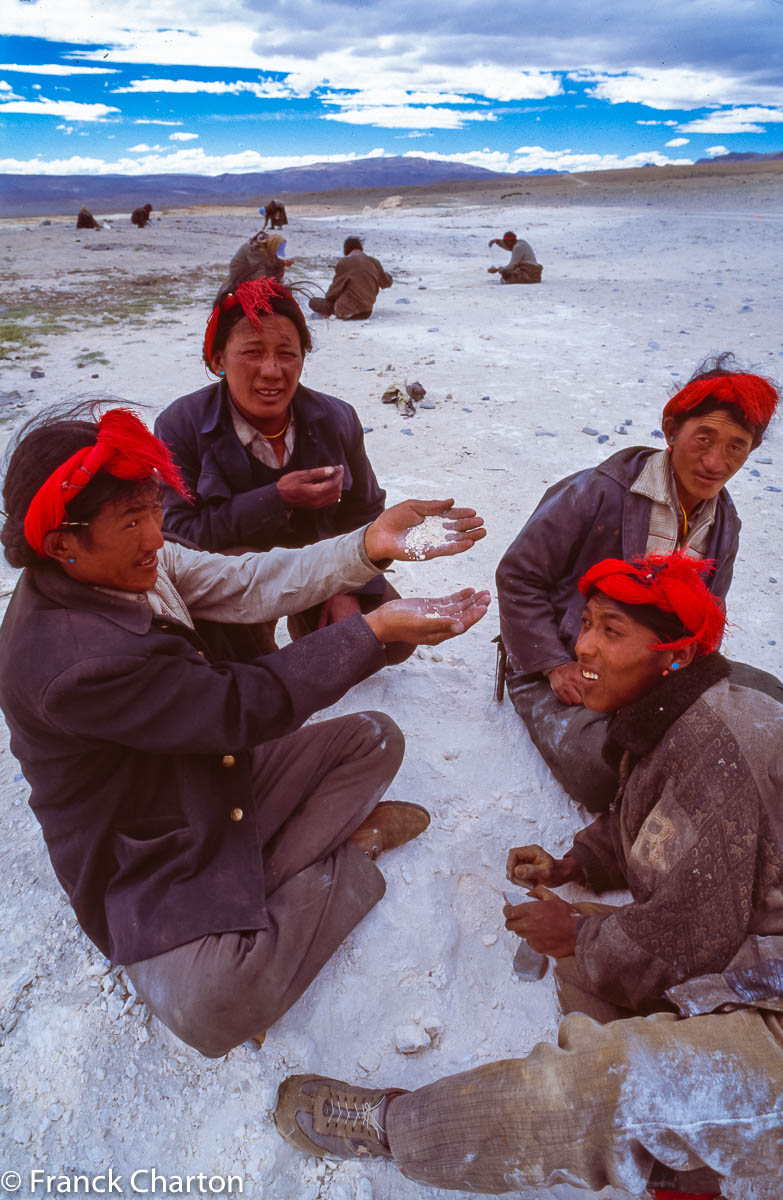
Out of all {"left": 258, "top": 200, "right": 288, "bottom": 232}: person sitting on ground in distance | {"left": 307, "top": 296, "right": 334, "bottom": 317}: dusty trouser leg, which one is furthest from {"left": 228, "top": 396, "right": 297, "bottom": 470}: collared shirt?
{"left": 258, "top": 200, "right": 288, "bottom": 232}: person sitting on ground in distance

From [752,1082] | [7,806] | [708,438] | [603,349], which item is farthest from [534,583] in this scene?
[603,349]

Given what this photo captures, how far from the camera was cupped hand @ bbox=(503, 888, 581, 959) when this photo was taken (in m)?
1.91

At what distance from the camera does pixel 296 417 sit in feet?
10.3

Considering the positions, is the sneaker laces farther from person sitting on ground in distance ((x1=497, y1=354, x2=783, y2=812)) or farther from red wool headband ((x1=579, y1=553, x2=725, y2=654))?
red wool headband ((x1=579, y1=553, x2=725, y2=654))

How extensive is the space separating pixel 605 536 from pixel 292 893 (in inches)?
68.1

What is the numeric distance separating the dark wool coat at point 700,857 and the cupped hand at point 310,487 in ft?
5.29

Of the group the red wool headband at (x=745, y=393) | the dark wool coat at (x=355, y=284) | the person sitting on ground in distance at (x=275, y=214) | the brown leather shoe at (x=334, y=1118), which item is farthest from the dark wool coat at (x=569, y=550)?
the person sitting on ground in distance at (x=275, y=214)

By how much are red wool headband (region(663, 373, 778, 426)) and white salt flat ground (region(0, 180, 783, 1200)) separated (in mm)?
1324

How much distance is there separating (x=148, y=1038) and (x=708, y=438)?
2.63 metres

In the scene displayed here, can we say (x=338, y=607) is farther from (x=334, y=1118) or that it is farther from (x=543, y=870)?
(x=334, y=1118)

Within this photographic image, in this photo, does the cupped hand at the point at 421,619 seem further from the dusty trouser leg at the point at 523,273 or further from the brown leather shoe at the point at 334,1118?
the dusty trouser leg at the point at 523,273

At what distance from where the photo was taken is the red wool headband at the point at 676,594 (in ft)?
5.49

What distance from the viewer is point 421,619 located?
1.95 m

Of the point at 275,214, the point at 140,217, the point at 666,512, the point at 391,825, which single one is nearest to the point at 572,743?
the point at 391,825
